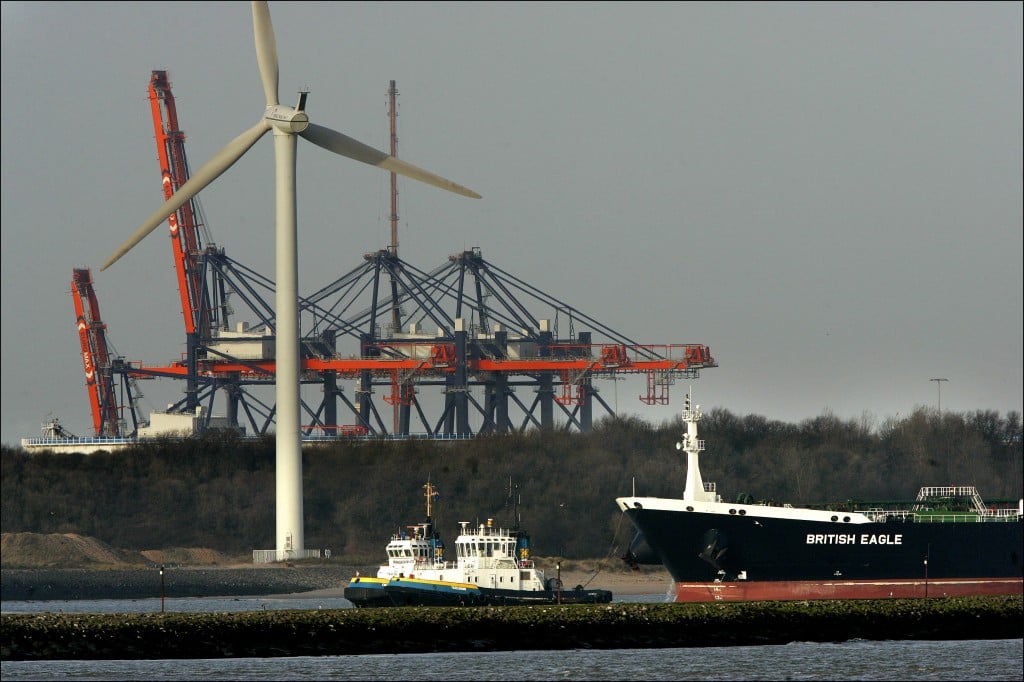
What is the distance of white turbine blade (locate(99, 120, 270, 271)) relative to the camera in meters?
110

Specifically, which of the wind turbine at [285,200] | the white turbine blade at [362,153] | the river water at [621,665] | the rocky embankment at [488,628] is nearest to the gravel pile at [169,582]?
the wind turbine at [285,200]

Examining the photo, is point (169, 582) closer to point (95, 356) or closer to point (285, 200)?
point (285, 200)

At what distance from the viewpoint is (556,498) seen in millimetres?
138625

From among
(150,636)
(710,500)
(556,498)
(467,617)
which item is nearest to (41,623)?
(150,636)

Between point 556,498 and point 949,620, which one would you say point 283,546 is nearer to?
point 556,498

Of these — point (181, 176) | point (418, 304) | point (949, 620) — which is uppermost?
point (181, 176)

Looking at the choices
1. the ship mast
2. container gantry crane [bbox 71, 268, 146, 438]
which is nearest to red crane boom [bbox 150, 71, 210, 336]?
container gantry crane [bbox 71, 268, 146, 438]

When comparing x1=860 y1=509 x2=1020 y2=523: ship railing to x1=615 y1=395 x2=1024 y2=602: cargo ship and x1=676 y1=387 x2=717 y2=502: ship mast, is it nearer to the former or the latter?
x1=615 y1=395 x2=1024 y2=602: cargo ship

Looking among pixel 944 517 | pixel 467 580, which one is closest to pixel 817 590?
pixel 944 517

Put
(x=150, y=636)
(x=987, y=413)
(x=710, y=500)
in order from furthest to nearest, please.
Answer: (x=987, y=413) → (x=710, y=500) → (x=150, y=636)

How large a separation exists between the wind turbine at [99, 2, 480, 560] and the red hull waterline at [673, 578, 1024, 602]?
32804 millimetres

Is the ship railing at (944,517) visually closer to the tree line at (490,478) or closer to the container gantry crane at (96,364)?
the tree line at (490,478)

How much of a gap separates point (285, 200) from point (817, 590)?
45.7m

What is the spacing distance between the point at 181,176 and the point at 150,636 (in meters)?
111
